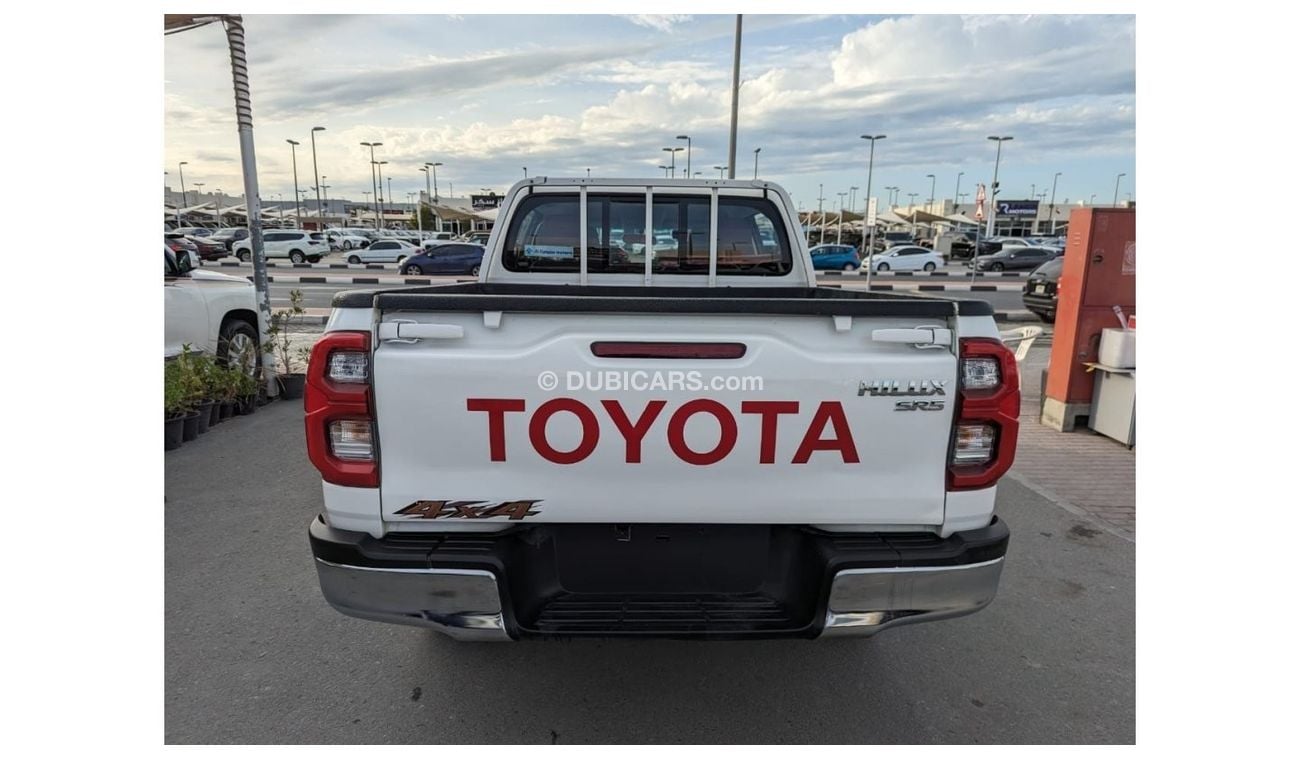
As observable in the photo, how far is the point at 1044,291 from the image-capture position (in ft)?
47.2

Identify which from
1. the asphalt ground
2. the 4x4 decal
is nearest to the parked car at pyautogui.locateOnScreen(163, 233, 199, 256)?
Result: the asphalt ground

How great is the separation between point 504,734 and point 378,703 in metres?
0.54

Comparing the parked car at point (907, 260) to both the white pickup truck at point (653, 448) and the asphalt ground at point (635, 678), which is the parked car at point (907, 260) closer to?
the asphalt ground at point (635, 678)

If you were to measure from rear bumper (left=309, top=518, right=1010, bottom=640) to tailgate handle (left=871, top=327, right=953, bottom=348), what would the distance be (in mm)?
635

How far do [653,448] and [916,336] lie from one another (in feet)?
2.80

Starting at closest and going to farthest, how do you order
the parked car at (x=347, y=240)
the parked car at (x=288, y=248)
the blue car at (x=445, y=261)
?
the blue car at (x=445, y=261), the parked car at (x=288, y=248), the parked car at (x=347, y=240)

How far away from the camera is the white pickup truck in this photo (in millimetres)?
2018

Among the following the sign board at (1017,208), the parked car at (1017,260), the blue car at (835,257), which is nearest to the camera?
the blue car at (835,257)

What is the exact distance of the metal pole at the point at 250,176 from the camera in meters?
6.23

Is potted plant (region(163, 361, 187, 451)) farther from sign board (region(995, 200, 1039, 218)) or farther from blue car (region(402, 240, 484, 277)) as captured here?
sign board (region(995, 200, 1039, 218))

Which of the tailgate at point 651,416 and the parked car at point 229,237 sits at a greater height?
the parked car at point 229,237

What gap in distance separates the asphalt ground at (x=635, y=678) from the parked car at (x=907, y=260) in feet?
97.2

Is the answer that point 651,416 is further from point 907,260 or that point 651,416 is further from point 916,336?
point 907,260

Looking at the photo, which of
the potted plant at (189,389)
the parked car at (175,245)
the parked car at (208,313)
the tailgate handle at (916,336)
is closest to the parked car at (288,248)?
the parked car at (175,245)
